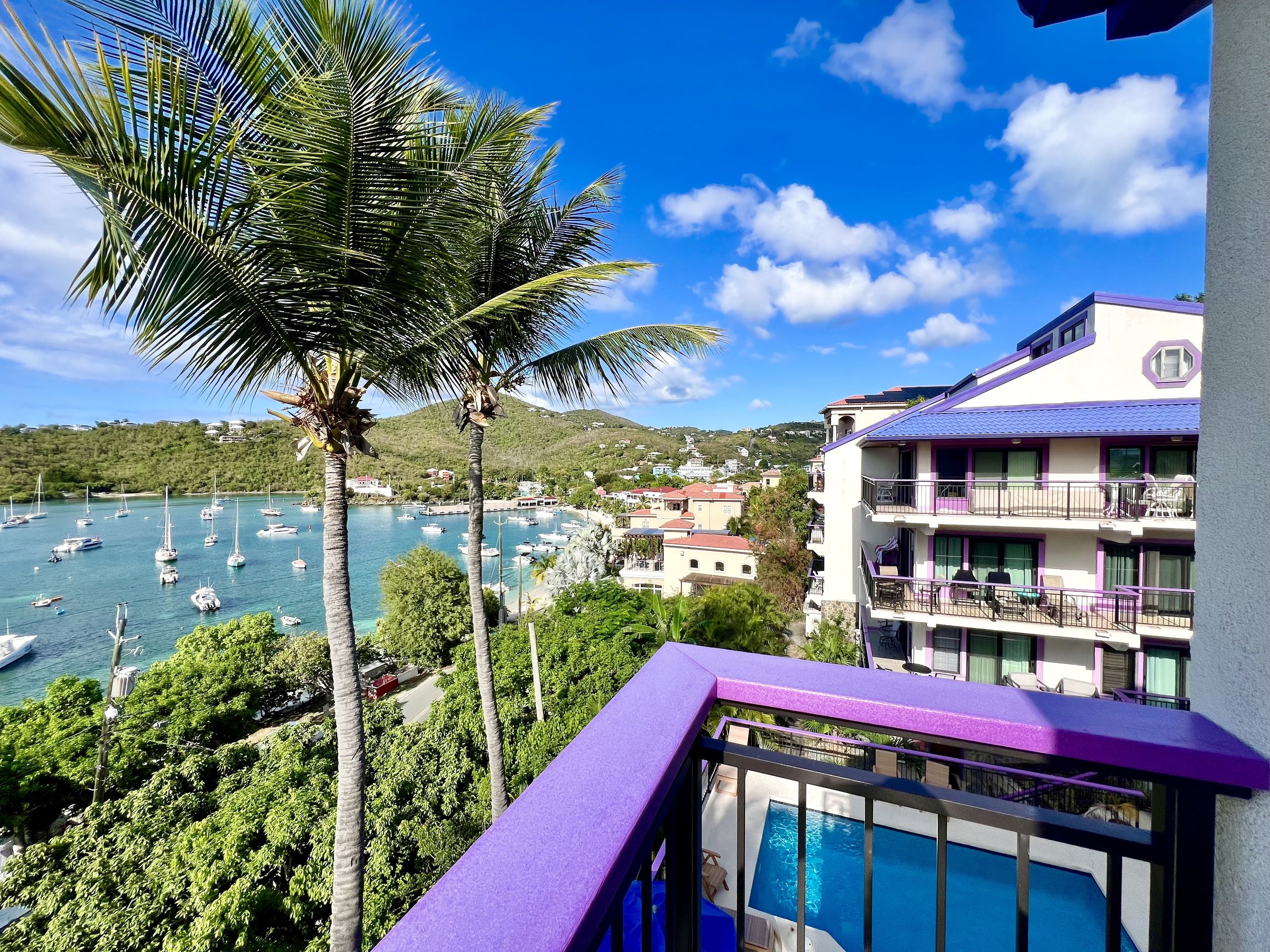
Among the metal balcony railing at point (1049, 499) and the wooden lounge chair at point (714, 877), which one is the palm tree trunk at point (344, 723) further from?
the metal balcony railing at point (1049, 499)

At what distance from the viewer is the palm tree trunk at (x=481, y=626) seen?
20.7ft

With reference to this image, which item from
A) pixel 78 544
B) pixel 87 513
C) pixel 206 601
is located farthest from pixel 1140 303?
pixel 87 513

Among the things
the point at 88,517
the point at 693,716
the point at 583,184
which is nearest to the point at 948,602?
the point at 583,184

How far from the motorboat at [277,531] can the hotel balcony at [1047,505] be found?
219ft

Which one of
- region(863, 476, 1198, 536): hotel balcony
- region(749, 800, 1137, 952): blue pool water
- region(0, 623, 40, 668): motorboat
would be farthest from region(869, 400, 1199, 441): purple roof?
region(0, 623, 40, 668): motorboat

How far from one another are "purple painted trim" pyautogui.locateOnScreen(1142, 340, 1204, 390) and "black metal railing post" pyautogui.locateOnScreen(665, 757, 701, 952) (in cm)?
1120

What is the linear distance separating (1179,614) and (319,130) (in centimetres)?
1211

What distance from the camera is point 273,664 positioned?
17.5 metres

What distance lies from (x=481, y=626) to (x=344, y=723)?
2663mm

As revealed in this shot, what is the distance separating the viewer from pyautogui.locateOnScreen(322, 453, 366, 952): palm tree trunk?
381 cm

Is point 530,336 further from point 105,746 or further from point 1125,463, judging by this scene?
point 105,746

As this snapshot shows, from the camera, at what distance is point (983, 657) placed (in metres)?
8.98

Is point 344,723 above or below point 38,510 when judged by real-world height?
above

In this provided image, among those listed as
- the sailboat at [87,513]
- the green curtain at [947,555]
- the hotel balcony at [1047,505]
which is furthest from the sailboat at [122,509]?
the green curtain at [947,555]
